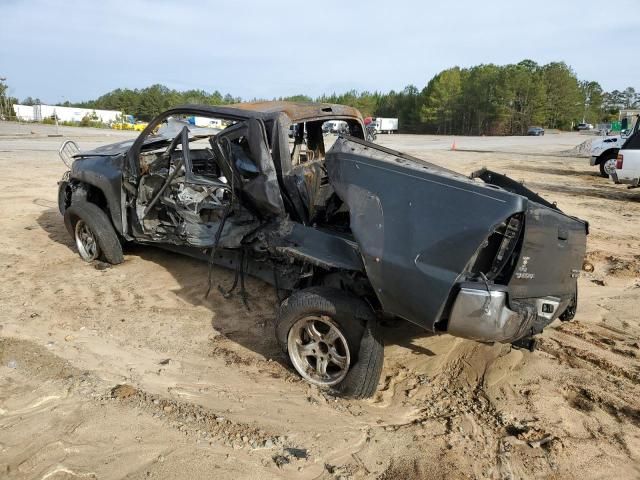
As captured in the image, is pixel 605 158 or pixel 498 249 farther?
pixel 605 158

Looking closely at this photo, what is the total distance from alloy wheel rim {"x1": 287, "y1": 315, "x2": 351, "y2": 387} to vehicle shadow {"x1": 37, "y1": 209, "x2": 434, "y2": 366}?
0.21 m

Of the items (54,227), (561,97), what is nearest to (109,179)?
(54,227)

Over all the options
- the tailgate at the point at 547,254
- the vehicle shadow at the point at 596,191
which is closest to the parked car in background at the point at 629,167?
the vehicle shadow at the point at 596,191

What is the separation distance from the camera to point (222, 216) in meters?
4.39

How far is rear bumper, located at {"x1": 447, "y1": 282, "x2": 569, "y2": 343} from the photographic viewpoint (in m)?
2.72

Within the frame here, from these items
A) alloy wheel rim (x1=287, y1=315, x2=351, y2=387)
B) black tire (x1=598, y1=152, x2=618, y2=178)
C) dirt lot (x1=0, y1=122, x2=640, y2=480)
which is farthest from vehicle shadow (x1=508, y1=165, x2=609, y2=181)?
alloy wheel rim (x1=287, y1=315, x2=351, y2=387)

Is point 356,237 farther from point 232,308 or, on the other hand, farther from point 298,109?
point 232,308

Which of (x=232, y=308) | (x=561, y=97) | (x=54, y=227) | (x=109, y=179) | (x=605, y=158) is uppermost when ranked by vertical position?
(x=561, y=97)

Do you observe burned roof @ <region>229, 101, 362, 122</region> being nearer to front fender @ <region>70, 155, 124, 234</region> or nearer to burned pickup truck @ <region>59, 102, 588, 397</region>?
burned pickup truck @ <region>59, 102, 588, 397</region>

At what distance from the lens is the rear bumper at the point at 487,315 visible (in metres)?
2.72

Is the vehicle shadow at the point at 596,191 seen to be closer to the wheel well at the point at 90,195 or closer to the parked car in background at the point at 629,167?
the parked car in background at the point at 629,167

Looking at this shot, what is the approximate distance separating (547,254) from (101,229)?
14.8ft

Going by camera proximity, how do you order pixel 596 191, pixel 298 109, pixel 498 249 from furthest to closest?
1. pixel 596 191
2. pixel 298 109
3. pixel 498 249

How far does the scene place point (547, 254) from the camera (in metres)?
2.96
